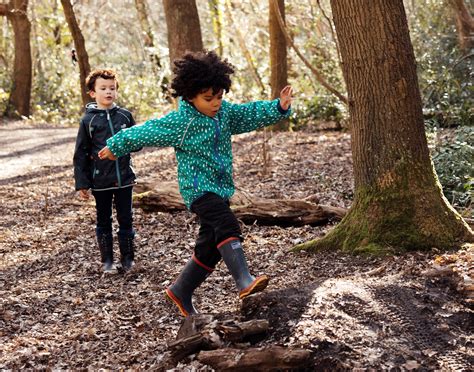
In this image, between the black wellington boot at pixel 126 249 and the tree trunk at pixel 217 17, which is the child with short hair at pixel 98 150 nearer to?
the black wellington boot at pixel 126 249

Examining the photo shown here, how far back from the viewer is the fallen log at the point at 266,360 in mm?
3447

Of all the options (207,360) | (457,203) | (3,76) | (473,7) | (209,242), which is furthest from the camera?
(3,76)

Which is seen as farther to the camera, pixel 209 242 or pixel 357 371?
pixel 209 242

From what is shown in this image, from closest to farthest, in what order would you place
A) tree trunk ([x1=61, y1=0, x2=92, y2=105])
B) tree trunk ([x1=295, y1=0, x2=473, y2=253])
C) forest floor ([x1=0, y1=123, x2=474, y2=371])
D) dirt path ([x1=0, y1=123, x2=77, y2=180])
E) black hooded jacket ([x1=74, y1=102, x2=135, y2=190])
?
forest floor ([x1=0, y1=123, x2=474, y2=371]) < tree trunk ([x1=295, y1=0, x2=473, y2=253]) < black hooded jacket ([x1=74, y1=102, x2=135, y2=190]) < dirt path ([x1=0, y1=123, x2=77, y2=180]) < tree trunk ([x1=61, y1=0, x2=92, y2=105])

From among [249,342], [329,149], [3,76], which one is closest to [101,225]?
[249,342]

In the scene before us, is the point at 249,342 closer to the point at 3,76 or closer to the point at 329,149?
the point at 329,149

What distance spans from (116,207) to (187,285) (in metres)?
1.67

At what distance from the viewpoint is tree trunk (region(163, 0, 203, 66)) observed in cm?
1002

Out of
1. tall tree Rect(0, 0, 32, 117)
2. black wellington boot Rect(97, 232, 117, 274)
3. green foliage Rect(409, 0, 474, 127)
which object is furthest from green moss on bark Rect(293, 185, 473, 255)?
tall tree Rect(0, 0, 32, 117)

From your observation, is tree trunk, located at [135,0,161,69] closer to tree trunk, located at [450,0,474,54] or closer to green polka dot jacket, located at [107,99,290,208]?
tree trunk, located at [450,0,474,54]

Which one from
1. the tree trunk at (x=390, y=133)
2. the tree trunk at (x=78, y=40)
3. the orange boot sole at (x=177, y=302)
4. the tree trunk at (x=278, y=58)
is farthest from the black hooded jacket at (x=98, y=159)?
the tree trunk at (x=78, y=40)

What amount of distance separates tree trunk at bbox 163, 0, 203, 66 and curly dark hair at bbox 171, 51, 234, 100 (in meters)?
5.61

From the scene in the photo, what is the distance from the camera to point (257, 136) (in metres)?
14.4

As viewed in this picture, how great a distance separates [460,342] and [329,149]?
8.61 meters
